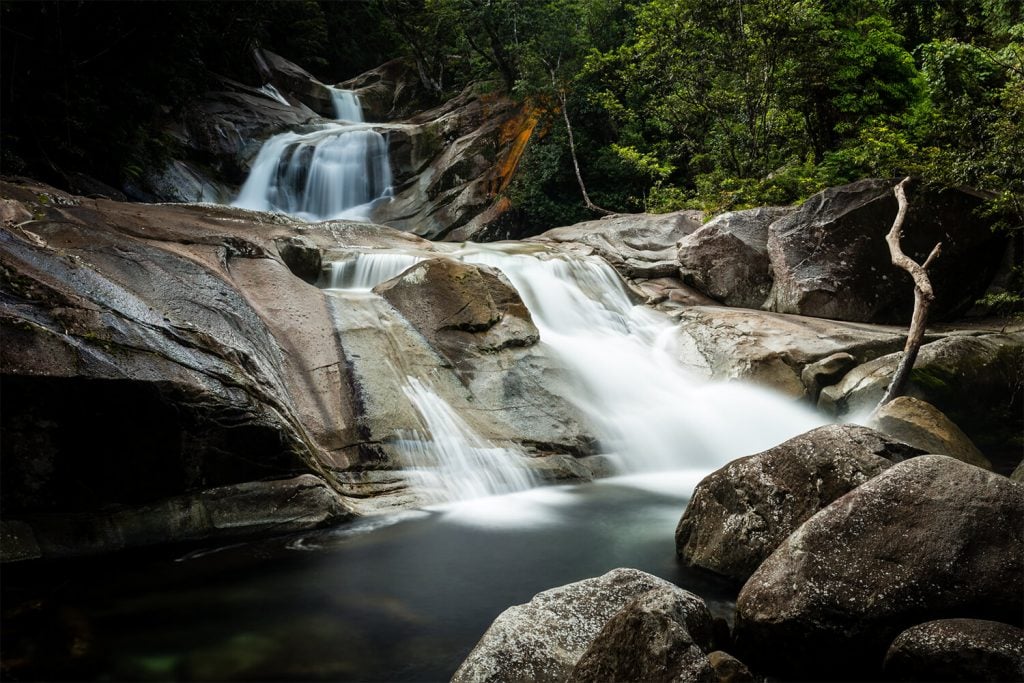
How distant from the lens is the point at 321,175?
67.4 ft

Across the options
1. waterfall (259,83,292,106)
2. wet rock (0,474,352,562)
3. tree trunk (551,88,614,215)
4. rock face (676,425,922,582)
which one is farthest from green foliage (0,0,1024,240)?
wet rock (0,474,352,562)

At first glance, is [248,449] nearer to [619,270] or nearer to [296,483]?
[296,483]

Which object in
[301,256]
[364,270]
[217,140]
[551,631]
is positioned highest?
[217,140]

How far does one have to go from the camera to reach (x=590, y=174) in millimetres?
20641

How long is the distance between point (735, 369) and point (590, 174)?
11748mm

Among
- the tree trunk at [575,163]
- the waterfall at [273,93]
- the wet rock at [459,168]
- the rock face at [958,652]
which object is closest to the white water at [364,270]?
the rock face at [958,652]

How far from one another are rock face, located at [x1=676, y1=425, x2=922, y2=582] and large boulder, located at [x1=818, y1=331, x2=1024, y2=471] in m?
4.41

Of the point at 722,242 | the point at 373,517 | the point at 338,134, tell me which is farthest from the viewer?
the point at 338,134

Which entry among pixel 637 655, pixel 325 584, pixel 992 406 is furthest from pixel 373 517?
pixel 992 406

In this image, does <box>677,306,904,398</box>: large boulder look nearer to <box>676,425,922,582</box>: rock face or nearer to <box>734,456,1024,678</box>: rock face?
<box>676,425,922,582</box>: rock face

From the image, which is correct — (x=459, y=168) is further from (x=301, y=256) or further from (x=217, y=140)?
(x=301, y=256)

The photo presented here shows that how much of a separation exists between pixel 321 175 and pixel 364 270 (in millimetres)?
11381

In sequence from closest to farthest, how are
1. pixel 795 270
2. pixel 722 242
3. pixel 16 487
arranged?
pixel 16 487 < pixel 795 270 < pixel 722 242

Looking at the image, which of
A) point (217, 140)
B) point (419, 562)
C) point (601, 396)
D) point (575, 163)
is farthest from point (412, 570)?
point (217, 140)
